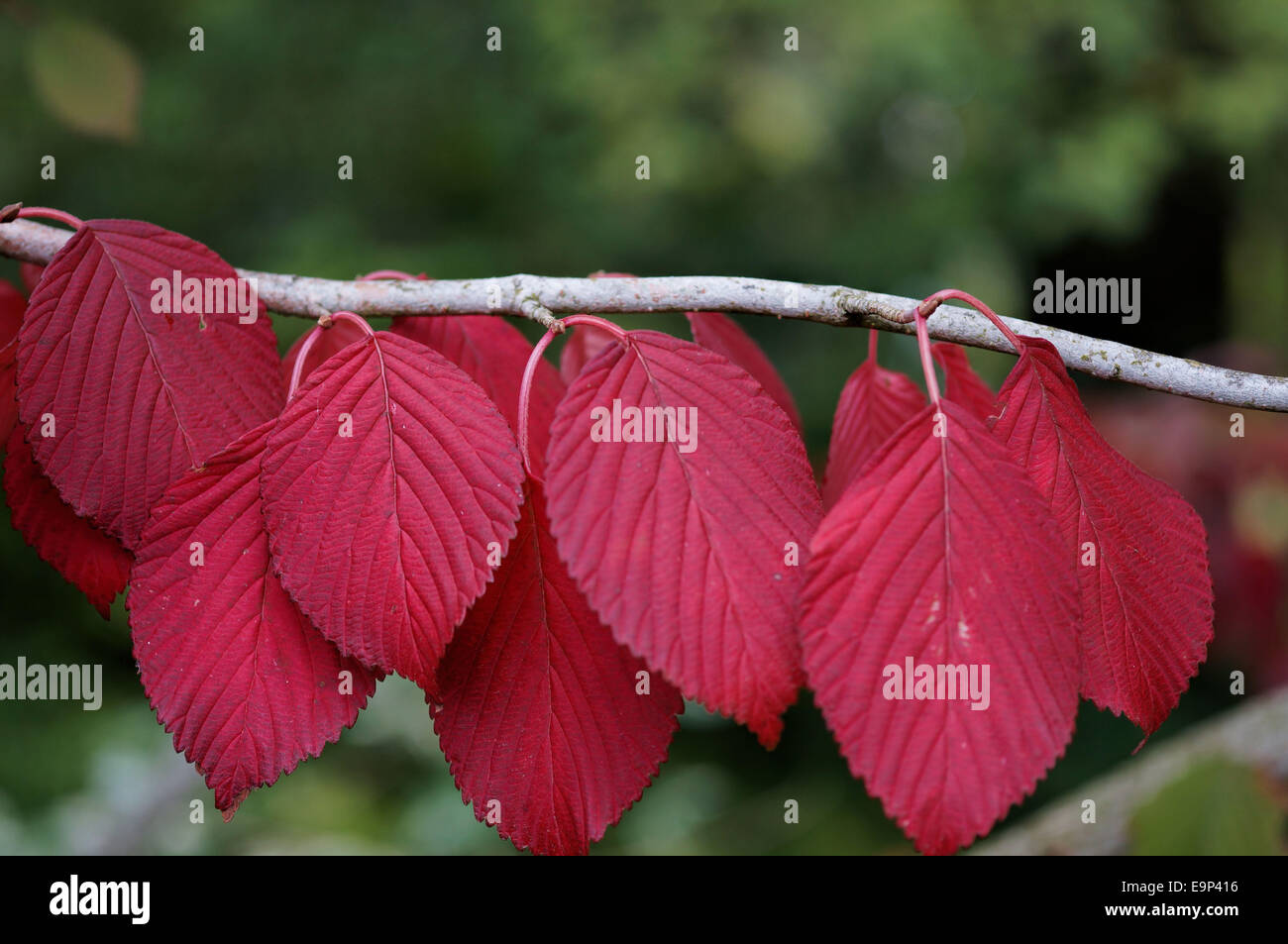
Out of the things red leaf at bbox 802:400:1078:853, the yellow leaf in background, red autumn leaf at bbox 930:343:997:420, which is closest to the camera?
red leaf at bbox 802:400:1078:853

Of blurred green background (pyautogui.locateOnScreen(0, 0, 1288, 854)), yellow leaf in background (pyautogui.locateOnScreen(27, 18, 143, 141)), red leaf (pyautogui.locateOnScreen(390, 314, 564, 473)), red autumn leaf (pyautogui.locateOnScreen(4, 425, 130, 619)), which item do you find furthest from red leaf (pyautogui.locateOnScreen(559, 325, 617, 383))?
blurred green background (pyautogui.locateOnScreen(0, 0, 1288, 854))

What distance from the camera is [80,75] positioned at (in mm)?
1226

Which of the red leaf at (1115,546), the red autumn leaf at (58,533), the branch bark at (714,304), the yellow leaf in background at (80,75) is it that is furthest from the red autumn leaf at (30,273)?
the red leaf at (1115,546)

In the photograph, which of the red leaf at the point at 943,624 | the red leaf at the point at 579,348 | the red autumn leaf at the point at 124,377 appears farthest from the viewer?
the red leaf at the point at 579,348

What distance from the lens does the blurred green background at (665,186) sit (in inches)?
102

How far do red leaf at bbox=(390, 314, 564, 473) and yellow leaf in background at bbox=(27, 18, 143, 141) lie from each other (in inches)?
30.9

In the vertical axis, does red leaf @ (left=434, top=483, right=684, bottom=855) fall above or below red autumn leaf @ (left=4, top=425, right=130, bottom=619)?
below

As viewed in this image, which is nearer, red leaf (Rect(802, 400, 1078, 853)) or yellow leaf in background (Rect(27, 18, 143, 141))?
red leaf (Rect(802, 400, 1078, 853))

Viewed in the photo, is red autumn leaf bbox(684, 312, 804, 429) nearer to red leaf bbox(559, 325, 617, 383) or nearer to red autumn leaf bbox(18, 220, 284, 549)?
red leaf bbox(559, 325, 617, 383)

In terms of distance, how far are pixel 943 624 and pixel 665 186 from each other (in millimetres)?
2792

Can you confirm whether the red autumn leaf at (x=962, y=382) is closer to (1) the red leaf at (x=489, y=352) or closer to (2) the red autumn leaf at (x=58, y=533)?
(1) the red leaf at (x=489, y=352)

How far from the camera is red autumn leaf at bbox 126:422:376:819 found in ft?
1.73

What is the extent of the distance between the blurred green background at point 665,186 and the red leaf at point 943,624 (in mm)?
1990

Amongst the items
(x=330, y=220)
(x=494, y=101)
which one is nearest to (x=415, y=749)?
(x=330, y=220)
